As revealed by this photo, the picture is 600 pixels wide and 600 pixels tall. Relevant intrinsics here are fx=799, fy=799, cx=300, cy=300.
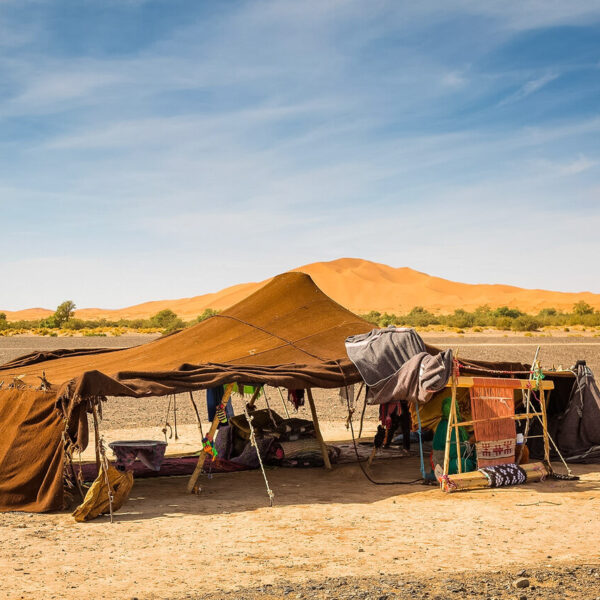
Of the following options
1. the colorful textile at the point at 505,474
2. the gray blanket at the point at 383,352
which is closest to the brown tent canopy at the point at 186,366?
the gray blanket at the point at 383,352

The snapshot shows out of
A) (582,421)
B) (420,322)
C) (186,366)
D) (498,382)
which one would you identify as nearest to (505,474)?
(498,382)

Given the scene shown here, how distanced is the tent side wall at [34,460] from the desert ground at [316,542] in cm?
29

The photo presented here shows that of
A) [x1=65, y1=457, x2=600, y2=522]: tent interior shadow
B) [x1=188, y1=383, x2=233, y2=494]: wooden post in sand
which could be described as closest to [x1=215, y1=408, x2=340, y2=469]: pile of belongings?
[x1=65, y1=457, x2=600, y2=522]: tent interior shadow

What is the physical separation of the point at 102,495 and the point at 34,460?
936 mm

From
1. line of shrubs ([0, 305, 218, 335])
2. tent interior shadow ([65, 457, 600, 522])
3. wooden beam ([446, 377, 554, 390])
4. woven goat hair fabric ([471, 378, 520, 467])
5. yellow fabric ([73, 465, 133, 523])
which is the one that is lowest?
tent interior shadow ([65, 457, 600, 522])

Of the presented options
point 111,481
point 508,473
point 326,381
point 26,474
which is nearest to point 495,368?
point 508,473

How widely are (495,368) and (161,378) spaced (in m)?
4.87

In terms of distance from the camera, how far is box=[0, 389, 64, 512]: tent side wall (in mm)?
8508

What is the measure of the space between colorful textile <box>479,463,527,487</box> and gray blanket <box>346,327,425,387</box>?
164cm

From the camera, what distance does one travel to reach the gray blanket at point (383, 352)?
388 inches

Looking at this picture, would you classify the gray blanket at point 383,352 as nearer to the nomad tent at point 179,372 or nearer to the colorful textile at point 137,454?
the nomad tent at point 179,372

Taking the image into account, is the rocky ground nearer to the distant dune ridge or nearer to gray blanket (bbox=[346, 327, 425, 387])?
gray blanket (bbox=[346, 327, 425, 387])

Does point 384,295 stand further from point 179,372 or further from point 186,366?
point 179,372

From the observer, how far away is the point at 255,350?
1083cm
